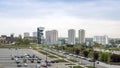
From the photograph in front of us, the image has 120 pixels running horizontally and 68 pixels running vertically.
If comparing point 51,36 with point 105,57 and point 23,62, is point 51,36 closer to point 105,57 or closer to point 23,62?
point 105,57

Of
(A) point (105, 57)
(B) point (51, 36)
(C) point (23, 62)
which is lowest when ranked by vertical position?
(C) point (23, 62)

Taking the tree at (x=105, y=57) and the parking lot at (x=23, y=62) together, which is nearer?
the parking lot at (x=23, y=62)

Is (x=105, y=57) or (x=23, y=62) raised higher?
(x=105, y=57)

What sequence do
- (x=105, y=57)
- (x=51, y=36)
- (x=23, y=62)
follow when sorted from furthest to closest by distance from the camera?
1. (x=51, y=36)
2. (x=105, y=57)
3. (x=23, y=62)

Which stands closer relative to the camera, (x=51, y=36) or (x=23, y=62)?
(x=23, y=62)

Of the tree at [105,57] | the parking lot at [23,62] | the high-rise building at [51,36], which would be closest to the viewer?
the parking lot at [23,62]

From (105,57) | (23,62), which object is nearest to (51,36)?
(105,57)

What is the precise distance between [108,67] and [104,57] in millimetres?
8658

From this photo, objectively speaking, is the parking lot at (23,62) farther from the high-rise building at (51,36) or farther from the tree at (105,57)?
the high-rise building at (51,36)

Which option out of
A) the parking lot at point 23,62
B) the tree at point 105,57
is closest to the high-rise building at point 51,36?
the parking lot at point 23,62

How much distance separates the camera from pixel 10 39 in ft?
493

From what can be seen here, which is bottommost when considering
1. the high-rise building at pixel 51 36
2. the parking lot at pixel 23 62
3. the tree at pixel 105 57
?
the parking lot at pixel 23 62

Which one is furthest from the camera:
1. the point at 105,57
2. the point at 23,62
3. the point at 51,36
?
the point at 51,36

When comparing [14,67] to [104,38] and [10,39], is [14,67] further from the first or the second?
[104,38]
